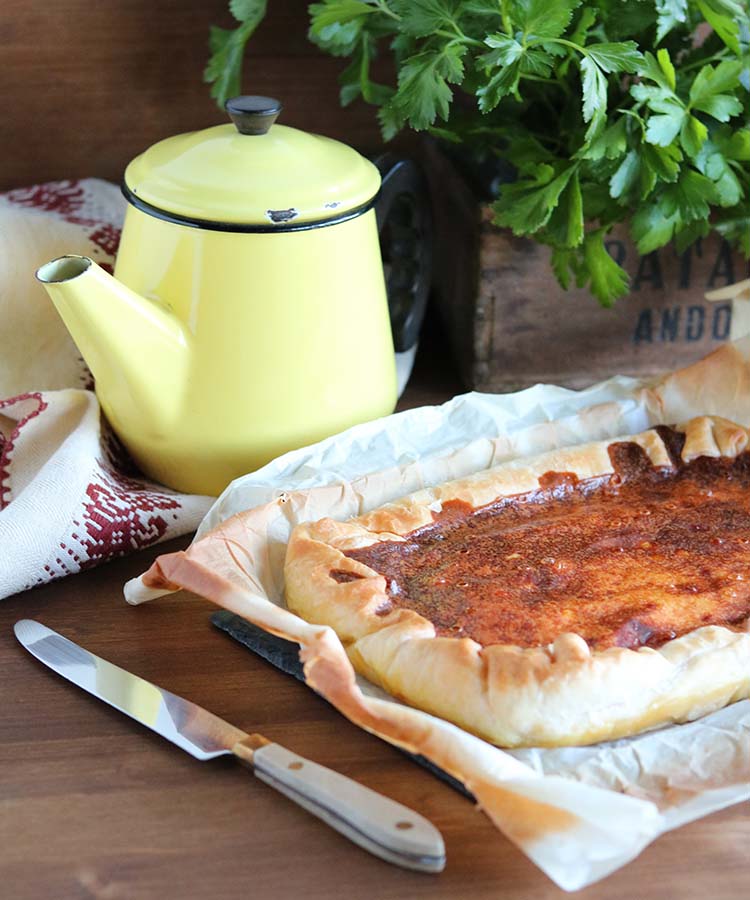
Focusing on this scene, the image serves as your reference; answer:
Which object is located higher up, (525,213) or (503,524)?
(525,213)

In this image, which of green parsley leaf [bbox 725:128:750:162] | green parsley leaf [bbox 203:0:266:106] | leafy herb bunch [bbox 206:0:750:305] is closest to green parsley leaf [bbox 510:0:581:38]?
leafy herb bunch [bbox 206:0:750:305]

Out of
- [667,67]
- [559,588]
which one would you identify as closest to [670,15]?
[667,67]

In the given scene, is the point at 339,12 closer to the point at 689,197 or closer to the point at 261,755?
the point at 689,197

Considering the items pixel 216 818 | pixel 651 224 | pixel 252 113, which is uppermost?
pixel 252 113

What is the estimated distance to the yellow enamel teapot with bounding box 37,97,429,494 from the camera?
97cm

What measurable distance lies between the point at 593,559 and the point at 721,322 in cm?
48

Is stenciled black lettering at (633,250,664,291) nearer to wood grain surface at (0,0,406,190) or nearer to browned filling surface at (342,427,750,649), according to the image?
browned filling surface at (342,427,750,649)

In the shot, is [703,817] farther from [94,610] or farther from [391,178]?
[391,178]

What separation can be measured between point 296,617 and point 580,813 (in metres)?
0.25

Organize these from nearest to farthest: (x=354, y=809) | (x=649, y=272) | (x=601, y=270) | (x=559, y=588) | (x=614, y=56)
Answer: (x=354, y=809)
(x=559, y=588)
(x=614, y=56)
(x=601, y=270)
(x=649, y=272)

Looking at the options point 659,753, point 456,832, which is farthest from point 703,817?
point 456,832

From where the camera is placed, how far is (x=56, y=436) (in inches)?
42.9

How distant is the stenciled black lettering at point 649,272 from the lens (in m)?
1.24

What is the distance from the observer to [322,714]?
32.6 inches
